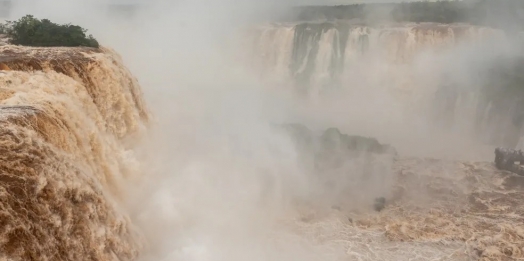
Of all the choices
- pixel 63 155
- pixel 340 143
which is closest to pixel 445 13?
pixel 340 143

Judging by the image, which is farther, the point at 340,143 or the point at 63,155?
the point at 340,143

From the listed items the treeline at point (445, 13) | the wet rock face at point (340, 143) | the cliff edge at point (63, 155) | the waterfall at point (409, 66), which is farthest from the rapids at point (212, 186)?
the treeline at point (445, 13)

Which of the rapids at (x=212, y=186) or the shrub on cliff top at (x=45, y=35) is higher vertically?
the shrub on cliff top at (x=45, y=35)

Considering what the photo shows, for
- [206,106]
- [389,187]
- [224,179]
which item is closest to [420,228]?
[389,187]

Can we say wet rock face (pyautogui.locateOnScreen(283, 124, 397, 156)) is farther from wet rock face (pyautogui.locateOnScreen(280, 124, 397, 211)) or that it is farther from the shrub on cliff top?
the shrub on cliff top

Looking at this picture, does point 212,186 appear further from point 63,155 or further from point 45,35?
point 45,35

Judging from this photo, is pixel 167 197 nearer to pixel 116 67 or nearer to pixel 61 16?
pixel 116 67

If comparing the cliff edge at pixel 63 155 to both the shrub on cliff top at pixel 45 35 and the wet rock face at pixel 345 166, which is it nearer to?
the shrub on cliff top at pixel 45 35
